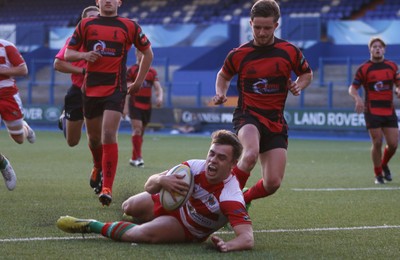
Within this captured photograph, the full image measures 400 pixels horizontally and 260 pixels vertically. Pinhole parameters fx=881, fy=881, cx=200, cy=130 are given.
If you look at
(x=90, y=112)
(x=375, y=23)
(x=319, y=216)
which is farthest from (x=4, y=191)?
(x=375, y=23)

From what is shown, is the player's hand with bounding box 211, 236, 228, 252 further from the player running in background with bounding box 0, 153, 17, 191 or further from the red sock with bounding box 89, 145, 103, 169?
the player running in background with bounding box 0, 153, 17, 191

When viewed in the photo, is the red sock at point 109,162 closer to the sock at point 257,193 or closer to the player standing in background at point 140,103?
the sock at point 257,193

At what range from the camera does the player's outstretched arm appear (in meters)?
6.24

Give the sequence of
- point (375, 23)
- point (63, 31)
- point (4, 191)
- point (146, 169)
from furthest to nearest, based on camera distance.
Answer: point (63, 31) < point (375, 23) < point (146, 169) < point (4, 191)

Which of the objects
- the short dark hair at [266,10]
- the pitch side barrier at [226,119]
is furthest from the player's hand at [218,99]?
the pitch side barrier at [226,119]

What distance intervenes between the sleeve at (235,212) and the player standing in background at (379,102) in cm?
686

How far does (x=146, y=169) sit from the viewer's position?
563 inches

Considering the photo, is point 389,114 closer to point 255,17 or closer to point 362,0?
point 255,17

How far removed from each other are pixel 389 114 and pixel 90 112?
5.42 m

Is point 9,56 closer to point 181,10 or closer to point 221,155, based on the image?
point 221,155

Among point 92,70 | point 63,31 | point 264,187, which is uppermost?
point 92,70

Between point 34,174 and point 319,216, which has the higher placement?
point 319,216

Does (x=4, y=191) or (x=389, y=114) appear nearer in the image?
(x=4, y=191)

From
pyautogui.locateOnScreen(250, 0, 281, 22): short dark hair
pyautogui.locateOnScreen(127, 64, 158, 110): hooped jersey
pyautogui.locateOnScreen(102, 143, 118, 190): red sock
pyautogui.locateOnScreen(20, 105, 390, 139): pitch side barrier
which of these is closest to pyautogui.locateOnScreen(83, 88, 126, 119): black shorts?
pyautogui.locateOnScreen(102, 143, 118, 190): red sock
